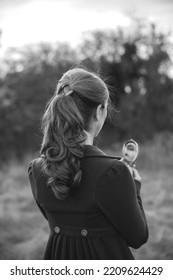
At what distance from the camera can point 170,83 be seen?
10695mm

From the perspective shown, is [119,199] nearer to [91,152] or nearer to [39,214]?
[91,152]

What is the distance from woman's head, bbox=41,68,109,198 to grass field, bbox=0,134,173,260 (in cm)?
216

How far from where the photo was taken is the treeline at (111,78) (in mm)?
9211

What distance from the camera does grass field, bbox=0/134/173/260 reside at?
11.1 feet

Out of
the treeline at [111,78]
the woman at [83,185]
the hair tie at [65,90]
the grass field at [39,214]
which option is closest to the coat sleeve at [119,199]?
the woman at [83,185]

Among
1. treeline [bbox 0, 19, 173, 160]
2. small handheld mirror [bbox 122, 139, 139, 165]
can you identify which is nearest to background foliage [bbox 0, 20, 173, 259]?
treeline [bbox 0, 19, 173, 160]

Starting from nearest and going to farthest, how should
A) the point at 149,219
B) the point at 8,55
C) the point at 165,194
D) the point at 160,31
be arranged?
the point at 149,219, the point at 165,194, the point at 8,55, the point at 160,31

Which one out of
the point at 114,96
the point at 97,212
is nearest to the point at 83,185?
the point at 97,212

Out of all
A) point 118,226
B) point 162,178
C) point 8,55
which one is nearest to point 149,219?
point 162,178

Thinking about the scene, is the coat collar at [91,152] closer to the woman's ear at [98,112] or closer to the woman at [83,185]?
the woman at [83,185]

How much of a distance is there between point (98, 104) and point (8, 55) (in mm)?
8164

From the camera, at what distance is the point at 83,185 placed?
4.33 ft

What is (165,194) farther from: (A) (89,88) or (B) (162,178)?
(A) (89,88)
